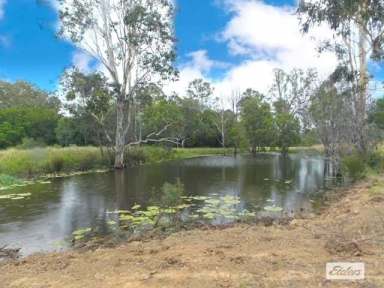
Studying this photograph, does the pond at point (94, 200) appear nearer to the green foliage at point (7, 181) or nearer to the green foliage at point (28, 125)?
the green foliage at point (7, 181)

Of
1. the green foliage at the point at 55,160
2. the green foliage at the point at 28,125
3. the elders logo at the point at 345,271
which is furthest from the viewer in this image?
the green foliage at the point at 28,125

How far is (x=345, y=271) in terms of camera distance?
16.5ft

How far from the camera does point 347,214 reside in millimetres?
9727

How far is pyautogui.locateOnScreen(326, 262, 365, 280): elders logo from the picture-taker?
4801mm

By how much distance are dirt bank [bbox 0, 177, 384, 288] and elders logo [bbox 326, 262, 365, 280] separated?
10cm

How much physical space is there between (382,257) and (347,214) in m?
4.36

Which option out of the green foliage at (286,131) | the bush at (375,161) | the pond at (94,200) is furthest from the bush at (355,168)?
the green foliage at (286,131)

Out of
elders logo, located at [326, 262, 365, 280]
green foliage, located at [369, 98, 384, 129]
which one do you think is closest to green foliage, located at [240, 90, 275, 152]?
green foliage, located at [369, 98, 384, 129]

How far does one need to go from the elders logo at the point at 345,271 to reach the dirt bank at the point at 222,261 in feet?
0.33

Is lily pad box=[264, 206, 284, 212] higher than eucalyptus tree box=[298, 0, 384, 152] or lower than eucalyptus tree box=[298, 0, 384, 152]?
lower

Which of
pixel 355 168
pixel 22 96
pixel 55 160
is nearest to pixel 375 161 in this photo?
pixel 355 168

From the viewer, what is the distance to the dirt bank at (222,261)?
496 centimetres

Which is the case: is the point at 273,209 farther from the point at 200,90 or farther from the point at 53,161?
the point at 200,90

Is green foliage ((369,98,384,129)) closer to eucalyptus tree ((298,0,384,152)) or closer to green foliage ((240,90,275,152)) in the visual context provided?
eucalyptus tree ((298,0,384,152))
